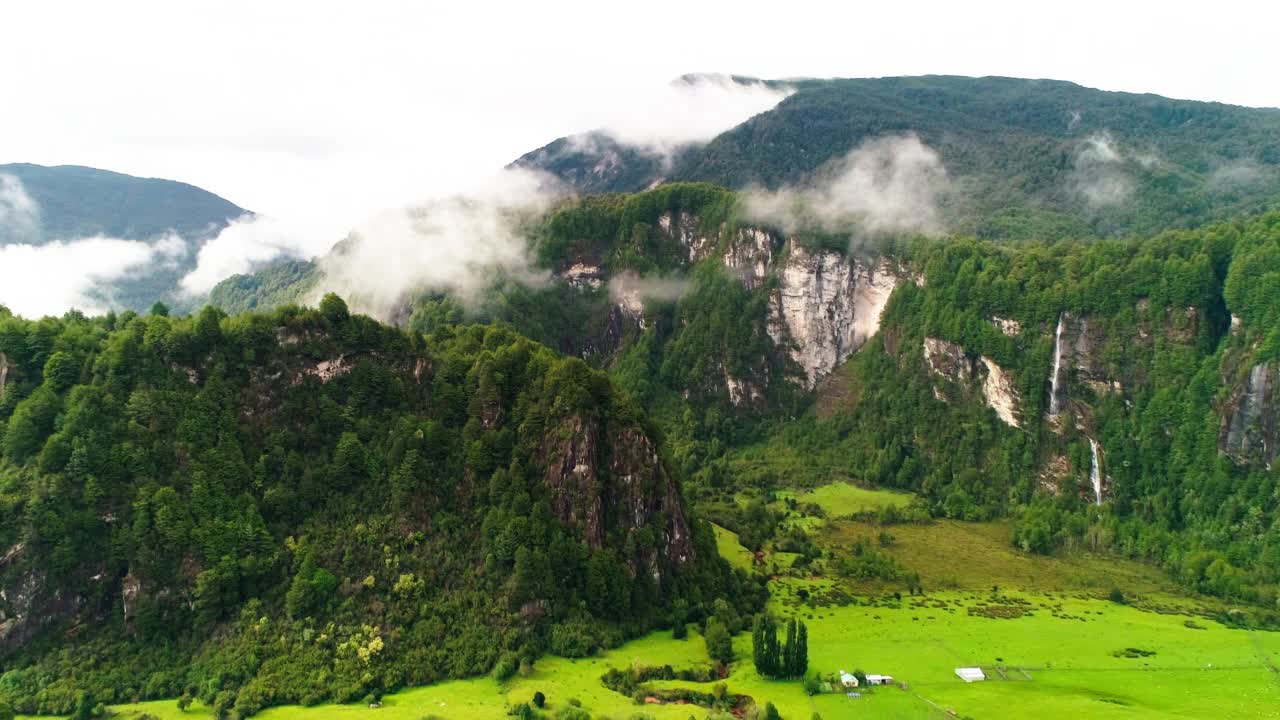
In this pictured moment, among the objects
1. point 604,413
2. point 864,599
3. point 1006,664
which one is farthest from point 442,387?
point 1006,664

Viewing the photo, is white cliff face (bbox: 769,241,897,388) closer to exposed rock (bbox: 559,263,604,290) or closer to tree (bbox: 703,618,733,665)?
exposed rock (bbox: 559,263,604,290)

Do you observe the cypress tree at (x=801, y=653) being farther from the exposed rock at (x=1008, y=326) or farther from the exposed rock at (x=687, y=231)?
the exposed rock at (x=687, y=231)

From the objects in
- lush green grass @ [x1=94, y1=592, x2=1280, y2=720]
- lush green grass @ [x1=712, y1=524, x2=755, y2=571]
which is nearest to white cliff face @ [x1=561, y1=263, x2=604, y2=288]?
lush green grass @ [x1=712, y1=524, x2=755, y2=571]

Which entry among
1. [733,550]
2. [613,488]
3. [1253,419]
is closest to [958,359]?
[1253,419]

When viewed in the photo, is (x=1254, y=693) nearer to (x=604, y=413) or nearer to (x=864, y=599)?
(x=864, y=599)

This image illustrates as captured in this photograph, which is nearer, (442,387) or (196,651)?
(196,651)

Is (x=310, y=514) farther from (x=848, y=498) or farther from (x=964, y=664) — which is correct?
(x=848, y=498)
